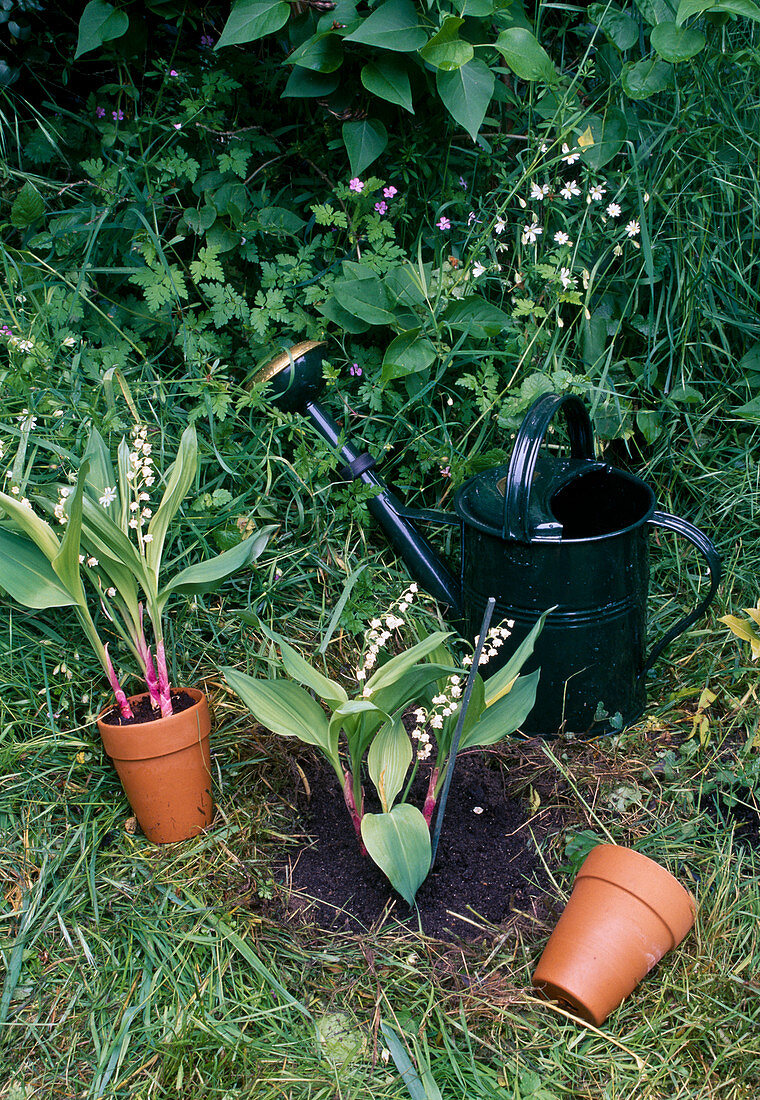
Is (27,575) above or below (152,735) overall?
above

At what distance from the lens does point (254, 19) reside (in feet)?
6.35

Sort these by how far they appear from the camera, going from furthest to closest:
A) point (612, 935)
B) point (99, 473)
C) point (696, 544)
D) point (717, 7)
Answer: point (717, 7) → point (696, 544) → point (99, 473) → point (612, 935)

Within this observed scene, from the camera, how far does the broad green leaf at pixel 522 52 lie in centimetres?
198

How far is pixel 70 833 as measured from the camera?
1.56 m

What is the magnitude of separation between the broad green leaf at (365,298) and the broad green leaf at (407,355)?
84 mm

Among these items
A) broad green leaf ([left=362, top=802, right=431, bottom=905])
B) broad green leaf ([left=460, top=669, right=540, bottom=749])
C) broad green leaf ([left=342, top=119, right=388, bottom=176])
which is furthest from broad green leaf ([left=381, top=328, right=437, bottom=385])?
broad green leaf ([left=362, top=802, right=431, bottom=905])

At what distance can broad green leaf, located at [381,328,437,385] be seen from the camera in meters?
2.06

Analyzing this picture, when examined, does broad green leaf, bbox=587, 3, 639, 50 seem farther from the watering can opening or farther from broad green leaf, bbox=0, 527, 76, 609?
broad green leaf, bbox=0, 527, 76, 609

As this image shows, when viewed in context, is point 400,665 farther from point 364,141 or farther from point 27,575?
point 364,141

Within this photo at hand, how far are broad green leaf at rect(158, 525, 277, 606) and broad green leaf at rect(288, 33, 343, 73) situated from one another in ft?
3.93

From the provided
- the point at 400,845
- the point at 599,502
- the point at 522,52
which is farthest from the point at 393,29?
the point at 400,845

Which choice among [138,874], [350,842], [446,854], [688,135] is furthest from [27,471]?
[688,135]

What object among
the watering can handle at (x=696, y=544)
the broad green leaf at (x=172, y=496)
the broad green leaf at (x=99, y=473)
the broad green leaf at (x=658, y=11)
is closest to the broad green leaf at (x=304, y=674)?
the broad green leaf at (x=172, y=496)

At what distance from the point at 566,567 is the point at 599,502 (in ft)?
1.25
